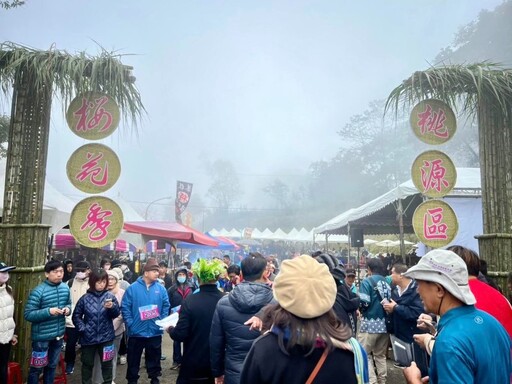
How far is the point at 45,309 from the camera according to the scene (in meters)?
4.54

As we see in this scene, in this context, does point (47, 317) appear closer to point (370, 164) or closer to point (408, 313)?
point (408, 313)

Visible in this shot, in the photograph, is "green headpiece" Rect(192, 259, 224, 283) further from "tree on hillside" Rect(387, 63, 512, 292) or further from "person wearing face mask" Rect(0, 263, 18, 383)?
"tree on hillside" Rect(387, 63, 512, 292)

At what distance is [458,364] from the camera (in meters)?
1.62

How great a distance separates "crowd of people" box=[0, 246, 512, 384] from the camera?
5.24 ft

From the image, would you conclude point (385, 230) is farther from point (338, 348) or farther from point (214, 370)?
point (338, 348)

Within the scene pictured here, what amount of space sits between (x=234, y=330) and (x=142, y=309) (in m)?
2.23

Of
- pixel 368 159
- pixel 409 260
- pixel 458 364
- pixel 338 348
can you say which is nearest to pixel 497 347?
pixel 458 364

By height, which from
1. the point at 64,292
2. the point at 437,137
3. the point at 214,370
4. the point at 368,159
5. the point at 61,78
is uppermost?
the point at 368,159

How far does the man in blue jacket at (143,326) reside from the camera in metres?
4.84

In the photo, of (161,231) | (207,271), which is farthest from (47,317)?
(161,231)

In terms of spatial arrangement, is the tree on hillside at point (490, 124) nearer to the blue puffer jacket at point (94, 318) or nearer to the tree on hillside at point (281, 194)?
the blue puffer jacket at point (94, 318)

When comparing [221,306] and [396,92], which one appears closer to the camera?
[221,306]

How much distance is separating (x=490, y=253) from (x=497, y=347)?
453 centimetres

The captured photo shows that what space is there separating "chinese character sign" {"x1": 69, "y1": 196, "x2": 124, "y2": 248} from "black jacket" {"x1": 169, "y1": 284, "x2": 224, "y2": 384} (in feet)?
7.40
